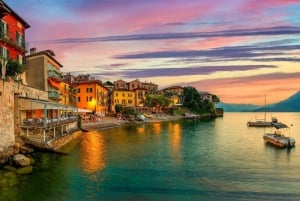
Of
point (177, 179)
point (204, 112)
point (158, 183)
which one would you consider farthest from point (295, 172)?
point (204, 112)

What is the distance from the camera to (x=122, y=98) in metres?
141

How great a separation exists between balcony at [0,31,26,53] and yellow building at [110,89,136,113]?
85.2 meters

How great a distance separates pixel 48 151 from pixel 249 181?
2098cm

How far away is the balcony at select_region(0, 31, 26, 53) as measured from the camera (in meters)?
43.1

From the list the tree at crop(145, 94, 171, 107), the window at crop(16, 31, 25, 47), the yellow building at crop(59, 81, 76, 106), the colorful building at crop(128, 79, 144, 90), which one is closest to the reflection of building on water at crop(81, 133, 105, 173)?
the window at crop(16, 31, 25, 47)

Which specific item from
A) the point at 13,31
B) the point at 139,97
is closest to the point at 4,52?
the point at 13,31

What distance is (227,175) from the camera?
2986 cm

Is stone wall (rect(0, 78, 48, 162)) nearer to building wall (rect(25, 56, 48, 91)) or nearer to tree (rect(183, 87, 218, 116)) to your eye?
building wall (rect(25, 56, 48, 91))

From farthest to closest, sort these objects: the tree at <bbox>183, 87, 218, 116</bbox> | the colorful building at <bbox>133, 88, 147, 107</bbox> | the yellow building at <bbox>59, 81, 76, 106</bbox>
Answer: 1. the tree at <bbox>183, 87, 218, 116</bbox>
2. the colorful building at <bbox>133, 88, 147, 107</bbox>
3. the yellow building at <bbox>59, 81, 76, 106</bbox>

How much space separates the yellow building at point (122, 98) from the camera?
13662cm

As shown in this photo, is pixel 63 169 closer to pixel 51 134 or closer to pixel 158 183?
pixel 158 183

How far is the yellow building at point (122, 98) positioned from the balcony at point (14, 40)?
85.2 m

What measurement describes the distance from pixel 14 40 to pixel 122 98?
93959mm

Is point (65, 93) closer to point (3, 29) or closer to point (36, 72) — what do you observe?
point (36, 72)
